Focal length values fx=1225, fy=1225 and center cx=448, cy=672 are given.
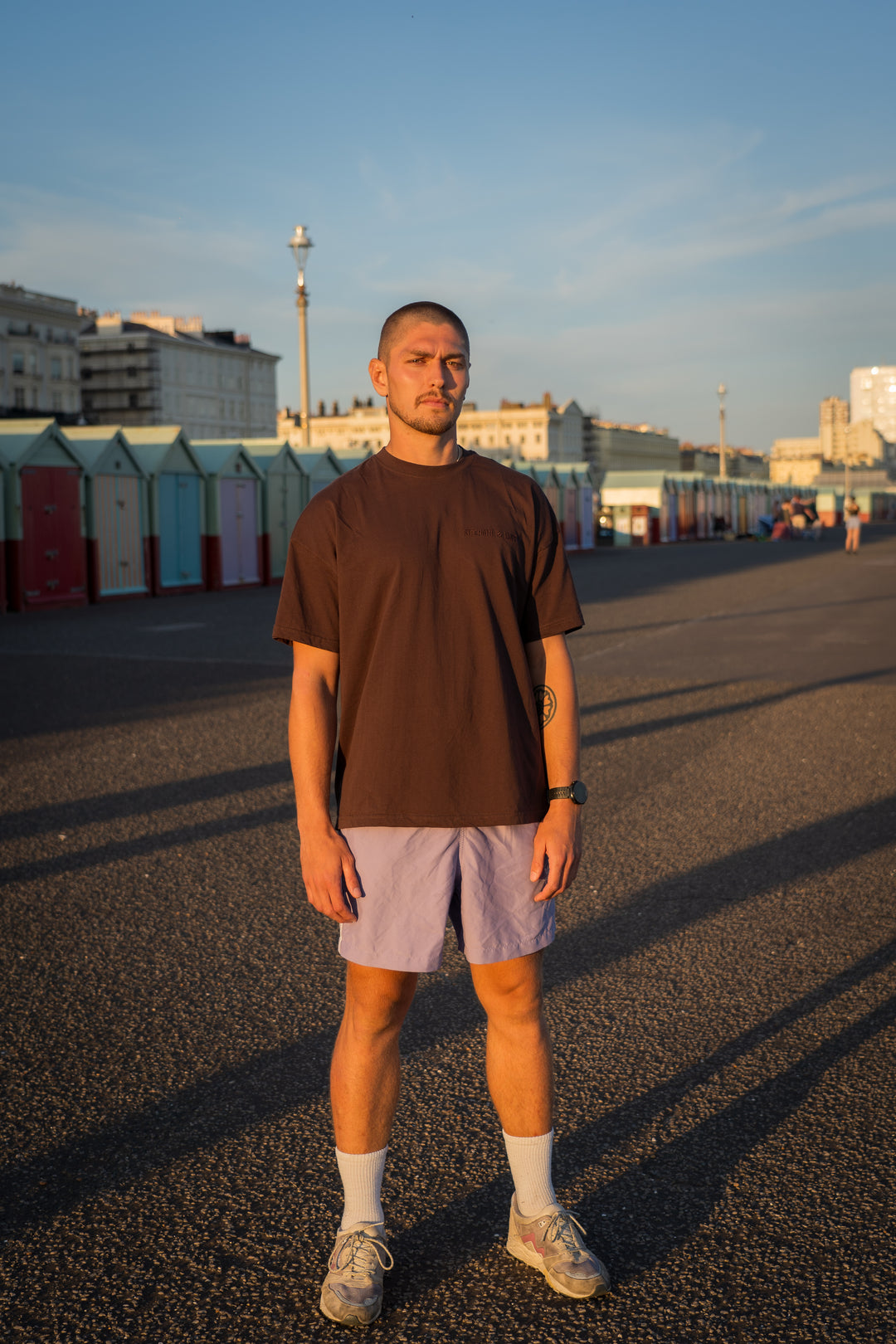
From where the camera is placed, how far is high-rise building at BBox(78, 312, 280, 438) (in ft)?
409

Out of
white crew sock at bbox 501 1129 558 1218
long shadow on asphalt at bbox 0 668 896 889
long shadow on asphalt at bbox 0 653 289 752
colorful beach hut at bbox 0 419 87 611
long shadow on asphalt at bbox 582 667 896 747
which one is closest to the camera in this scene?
white crew sock at bbox 501 1129 558 1218

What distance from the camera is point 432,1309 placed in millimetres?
2266

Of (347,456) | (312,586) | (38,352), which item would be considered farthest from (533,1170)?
(38,352)

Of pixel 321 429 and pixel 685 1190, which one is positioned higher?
pixel 321 429

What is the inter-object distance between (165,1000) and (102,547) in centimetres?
1869

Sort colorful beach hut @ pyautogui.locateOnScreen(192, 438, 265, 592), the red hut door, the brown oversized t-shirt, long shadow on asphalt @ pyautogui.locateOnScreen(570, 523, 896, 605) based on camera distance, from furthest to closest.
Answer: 1. colorful beach hut @ pyautogui.locateOnScreen(192, 438, 265, 592)
2. long shadow on asphalt @ pyautogui.locateOnScreen(570, 523, 896, 605)
3. the red hut door
4. the brown oversized t-shirt

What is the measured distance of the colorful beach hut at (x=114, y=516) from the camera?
21125mm

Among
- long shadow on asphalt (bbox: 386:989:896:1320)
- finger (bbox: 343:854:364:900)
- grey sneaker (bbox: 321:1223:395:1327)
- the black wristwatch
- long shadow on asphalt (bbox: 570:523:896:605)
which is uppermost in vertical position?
long shadow on asphalt (bbox: 570:523:896:605)

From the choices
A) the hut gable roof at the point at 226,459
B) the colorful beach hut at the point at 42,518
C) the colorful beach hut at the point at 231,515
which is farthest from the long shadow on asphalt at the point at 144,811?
the hut gable roof at the point at 226,459

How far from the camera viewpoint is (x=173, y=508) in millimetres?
23312

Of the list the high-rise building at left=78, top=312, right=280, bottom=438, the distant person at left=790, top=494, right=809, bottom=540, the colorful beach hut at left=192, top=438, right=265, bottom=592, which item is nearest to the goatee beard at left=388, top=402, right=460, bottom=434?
the colorful beach hut at left=192, top=438, right=265, bottom=592

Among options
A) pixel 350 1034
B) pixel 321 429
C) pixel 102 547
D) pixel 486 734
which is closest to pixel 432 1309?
pixel 350 1034

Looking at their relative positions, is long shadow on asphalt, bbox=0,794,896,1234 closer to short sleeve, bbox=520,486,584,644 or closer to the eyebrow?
short sleeve, bbox=520,486,584,644

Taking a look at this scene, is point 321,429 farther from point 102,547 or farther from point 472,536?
point 472,536
